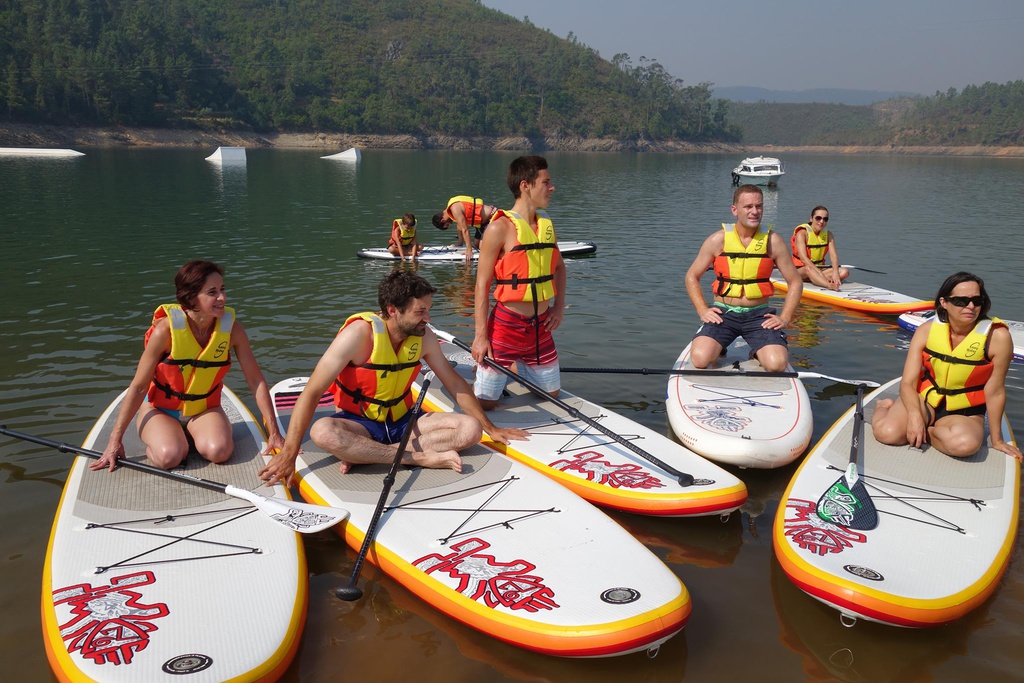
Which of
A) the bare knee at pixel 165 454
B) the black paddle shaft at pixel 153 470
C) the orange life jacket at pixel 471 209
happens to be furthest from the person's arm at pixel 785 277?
the orange life jacket at pixel 471 209

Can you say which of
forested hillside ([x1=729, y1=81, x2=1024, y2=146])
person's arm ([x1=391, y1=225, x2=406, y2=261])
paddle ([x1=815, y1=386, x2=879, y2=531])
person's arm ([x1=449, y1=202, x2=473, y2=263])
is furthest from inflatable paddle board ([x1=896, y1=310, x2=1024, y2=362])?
forested hillside ([x1=729, y1=81, x2=1024, y2=146])

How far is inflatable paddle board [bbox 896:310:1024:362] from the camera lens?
9844 mm

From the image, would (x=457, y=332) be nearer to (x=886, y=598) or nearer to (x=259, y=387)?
(x=259, y=387)

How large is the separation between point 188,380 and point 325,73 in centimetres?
12708

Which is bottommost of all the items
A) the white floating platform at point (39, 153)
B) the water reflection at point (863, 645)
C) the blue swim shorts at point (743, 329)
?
the water reflection at point (863, 645)

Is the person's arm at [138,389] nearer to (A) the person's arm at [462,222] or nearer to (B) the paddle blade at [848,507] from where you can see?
(B) the paddle blade at [848,507]

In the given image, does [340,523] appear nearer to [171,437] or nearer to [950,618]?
[171,437]

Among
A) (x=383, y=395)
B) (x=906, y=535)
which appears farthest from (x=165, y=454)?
(x=906, y=535)

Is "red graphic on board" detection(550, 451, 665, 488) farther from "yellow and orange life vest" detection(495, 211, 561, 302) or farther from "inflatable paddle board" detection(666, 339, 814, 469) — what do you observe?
"yellow and orange life vest" detection(495, 211, 561, 302)

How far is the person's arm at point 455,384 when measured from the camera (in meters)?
5.74

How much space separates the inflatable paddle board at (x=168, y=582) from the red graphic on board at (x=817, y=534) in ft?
10.0

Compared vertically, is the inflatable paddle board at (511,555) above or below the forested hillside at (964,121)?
below

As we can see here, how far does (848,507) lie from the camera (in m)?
5.04

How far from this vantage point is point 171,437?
5594mm
